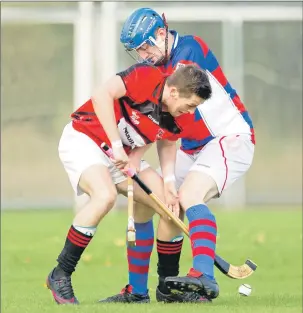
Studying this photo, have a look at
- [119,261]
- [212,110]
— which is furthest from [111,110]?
[119,261]

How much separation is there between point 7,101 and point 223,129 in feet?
29.5

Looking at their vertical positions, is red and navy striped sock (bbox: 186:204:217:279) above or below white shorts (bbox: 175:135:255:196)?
below

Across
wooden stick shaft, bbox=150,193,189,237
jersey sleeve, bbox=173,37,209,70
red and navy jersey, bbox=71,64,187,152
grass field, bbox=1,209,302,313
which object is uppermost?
jersey sleeve, bbox=173,37,209,70

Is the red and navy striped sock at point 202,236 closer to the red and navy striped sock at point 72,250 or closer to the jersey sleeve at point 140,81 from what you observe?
the red and navy striped sock at point 72,250

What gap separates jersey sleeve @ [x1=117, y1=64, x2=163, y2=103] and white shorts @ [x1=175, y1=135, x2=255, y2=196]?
596 mm

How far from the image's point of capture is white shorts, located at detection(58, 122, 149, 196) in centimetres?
741

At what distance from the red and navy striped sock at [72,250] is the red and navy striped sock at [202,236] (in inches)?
23.9

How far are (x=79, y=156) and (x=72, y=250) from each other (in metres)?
0.56

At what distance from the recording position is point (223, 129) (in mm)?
7855

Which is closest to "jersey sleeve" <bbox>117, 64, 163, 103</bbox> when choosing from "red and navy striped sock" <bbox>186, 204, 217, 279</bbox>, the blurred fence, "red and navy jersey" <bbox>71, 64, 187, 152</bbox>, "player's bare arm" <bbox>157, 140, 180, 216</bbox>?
"red and navy jersey" <bbox>71, 64, 187, 152</bbox>

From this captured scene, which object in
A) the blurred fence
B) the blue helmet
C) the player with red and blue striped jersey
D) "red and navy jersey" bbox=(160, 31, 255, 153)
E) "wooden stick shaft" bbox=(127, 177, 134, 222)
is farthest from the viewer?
the blurred fence

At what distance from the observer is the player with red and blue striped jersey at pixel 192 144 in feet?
24.8

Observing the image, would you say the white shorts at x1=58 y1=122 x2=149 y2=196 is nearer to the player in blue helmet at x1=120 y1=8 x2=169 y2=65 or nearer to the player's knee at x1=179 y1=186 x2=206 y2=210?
the player's knee at x1=179 y1=186 x2=206 y2=210

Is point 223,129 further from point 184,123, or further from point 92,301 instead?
point 92,301
